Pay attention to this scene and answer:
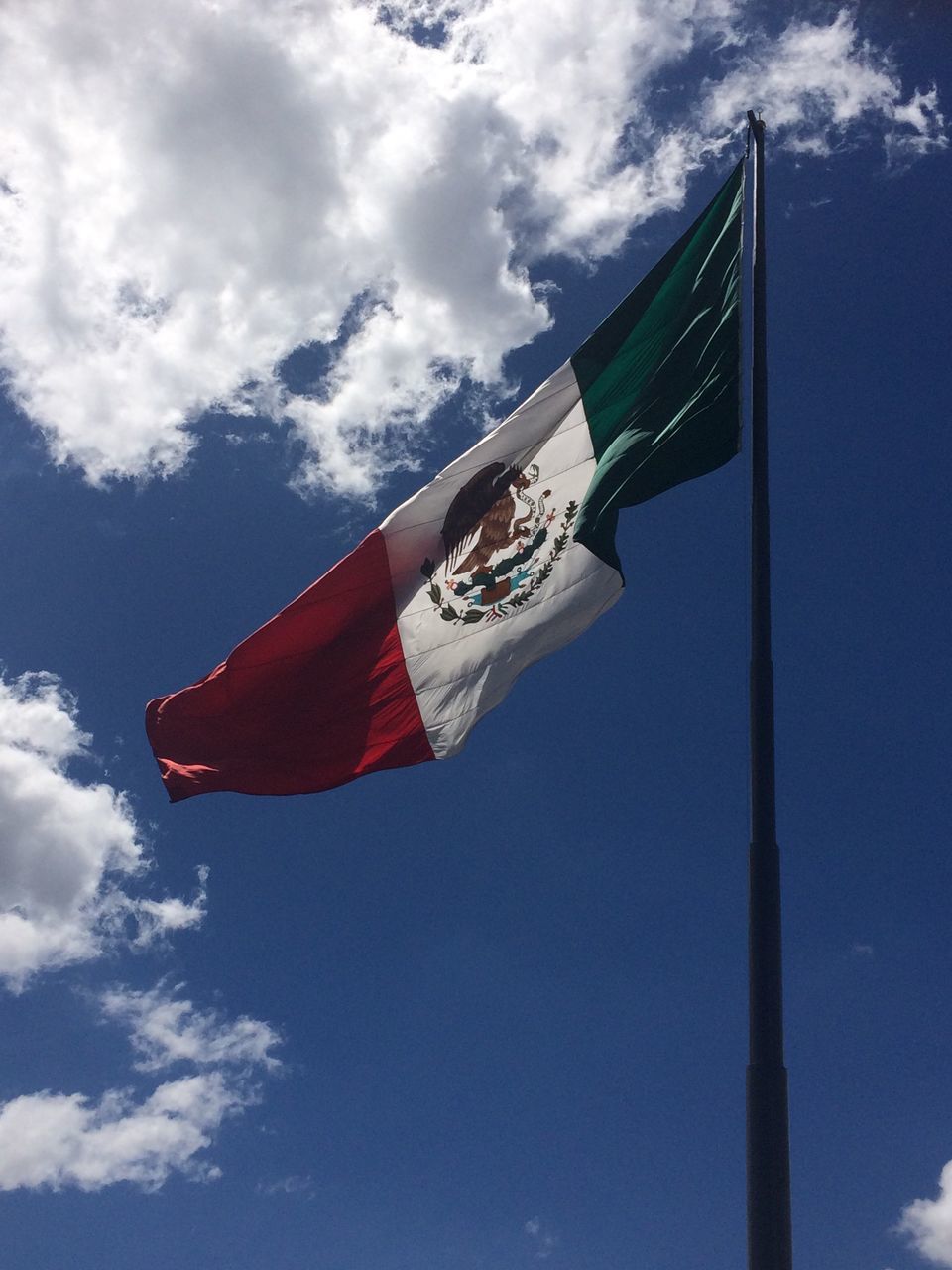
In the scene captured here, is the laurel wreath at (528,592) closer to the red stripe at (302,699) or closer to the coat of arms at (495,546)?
the coat of arms at (495,546)

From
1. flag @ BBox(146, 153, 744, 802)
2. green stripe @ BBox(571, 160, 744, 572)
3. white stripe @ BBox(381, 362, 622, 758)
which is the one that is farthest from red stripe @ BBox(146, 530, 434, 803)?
green stripe @ BBox(571, 160, 744, 572)

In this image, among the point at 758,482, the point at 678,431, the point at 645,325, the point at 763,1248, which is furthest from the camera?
the point at 645,325

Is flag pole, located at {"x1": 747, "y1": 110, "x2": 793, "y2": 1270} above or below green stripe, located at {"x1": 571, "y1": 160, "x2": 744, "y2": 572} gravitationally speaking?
below

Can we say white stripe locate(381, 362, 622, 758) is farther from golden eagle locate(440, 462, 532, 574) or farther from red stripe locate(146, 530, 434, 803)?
red stripe locate(146, 530, 434, 803)

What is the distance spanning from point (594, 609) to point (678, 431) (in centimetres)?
204

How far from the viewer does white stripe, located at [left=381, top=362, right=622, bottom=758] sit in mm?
12641

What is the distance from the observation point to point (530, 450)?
46.2ft

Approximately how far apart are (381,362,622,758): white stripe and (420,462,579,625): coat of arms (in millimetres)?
29

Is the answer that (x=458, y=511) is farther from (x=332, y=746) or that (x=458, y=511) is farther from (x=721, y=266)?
(x=721, y=266)

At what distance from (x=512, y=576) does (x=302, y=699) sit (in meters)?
3.12

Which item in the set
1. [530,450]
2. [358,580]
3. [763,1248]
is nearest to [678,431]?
[530,450]

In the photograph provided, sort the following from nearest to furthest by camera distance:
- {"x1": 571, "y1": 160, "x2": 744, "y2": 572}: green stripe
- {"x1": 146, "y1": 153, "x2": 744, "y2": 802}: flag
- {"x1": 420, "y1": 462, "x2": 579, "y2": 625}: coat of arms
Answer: {"x1": 571, "y1": 160, "x2": 744, "y2": 572}: green stripe
{"x1": 146, "y1": 153, "x2": 744, "y2": 802}: flag
{"x1": 420, "y1": 462, "x2": 579, "y2": 625}: coat of arms

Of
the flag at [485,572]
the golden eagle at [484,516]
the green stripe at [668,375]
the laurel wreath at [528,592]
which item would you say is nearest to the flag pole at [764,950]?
the green stripe at [668,375]

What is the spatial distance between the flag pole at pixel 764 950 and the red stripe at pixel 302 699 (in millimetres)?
5655
